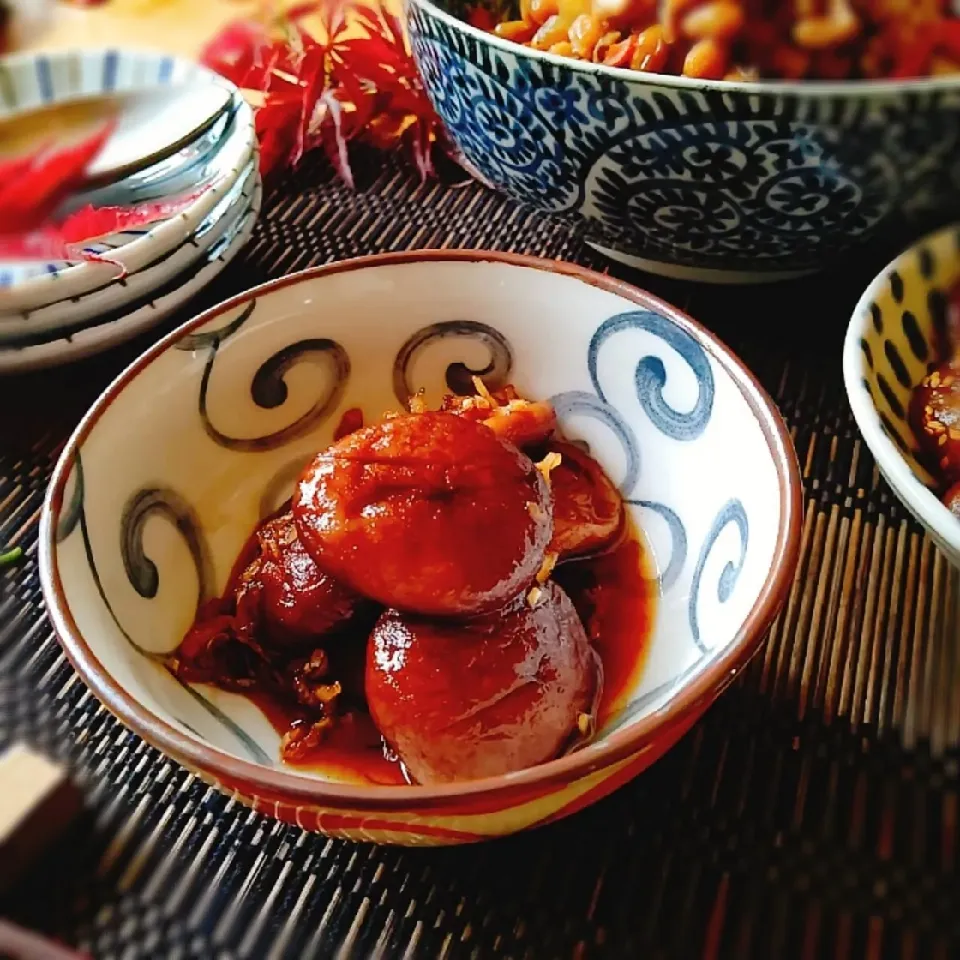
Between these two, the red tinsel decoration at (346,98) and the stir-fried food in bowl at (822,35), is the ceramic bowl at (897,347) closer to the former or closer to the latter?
the stir-fried food in bowl at (822,35)

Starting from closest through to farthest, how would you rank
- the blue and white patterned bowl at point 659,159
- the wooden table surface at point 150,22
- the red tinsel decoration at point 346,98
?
the wooden table surface at point 150,22
the blue and white patterned bowl at point 659,159
the red tinsel decoration at point 346,98

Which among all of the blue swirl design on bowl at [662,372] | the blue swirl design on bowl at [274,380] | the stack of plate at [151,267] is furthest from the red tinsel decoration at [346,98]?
the blue swirl design on bowl at [662,372]

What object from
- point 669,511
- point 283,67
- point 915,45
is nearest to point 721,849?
point 669,511

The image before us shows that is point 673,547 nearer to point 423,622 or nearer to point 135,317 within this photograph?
point 423,622

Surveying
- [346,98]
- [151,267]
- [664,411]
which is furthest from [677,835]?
[346,98]

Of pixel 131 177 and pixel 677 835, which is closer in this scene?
pixel 131 177

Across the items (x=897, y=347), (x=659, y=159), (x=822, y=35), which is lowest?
(x=897, y=347)

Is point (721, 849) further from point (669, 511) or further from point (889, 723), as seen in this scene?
point (669, 511)

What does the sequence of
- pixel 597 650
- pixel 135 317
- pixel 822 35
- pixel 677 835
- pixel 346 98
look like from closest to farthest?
pixel 822 35
pixel 677 835
pixel 597 650
pixel 135 317
pixel 346 98
